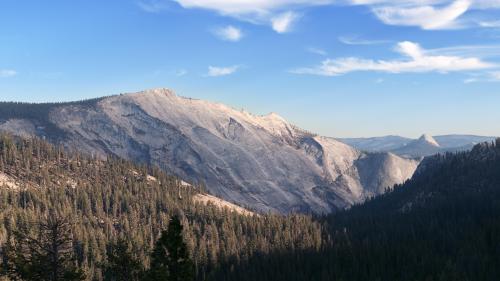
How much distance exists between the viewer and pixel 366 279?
492ft

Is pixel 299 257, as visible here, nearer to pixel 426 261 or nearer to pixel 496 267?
pixel 426 261

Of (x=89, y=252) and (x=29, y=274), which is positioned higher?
(x=29, y=274)

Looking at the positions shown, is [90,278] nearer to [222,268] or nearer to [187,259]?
[222,268]

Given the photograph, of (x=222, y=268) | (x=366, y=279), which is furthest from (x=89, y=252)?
(x=366, y=279)

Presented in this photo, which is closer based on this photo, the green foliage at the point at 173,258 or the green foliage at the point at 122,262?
the green foliage at the point at 173,258

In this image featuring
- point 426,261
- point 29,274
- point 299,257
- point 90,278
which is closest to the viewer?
point 29,274

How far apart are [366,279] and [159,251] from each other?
118422mm

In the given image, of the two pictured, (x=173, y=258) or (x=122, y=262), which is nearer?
(x=173, y=258)

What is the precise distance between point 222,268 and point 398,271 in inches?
2301

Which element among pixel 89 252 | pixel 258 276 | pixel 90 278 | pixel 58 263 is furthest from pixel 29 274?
pixel 89 252

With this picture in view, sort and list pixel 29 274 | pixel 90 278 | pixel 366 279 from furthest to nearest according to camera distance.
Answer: pixel 366 279 → pixel 90 278 → pixel 29 274

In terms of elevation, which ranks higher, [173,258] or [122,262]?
[173,258]

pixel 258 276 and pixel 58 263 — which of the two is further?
pixel 258 276

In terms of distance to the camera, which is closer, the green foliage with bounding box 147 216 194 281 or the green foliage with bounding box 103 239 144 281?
the green foliage with bounding box 147 216 194 281
